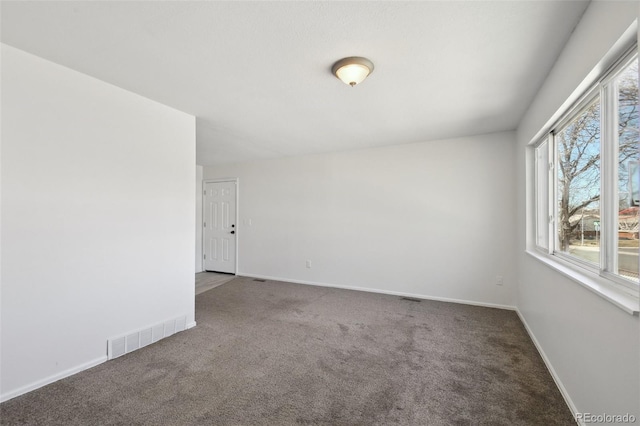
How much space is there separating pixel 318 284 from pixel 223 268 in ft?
7.20

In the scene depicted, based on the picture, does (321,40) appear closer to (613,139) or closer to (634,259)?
(613,139)

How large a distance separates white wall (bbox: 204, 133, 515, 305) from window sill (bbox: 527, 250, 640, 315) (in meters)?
1.62

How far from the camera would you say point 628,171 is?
1.33 meters

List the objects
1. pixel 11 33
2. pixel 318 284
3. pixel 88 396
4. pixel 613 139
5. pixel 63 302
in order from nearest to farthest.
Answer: pixel 613 139 < pixel 11 33 < pixel 88 396 < pixel 63 302 < pixel 318 284

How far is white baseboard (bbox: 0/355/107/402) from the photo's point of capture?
6.03 ft

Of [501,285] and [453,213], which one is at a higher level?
[453,213]

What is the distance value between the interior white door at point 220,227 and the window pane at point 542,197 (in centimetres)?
486

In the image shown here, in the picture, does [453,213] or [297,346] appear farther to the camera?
[453,213]

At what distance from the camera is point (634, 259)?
51.5 inches

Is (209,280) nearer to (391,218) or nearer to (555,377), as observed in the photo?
(391,218)

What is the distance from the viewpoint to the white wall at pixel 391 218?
12.2ft

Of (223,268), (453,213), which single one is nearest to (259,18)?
(453,213)

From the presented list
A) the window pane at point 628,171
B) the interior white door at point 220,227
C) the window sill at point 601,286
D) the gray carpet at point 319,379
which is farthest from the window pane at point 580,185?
the interior white door at point 220,227

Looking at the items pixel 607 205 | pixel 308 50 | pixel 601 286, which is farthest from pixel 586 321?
pixel 308 50
